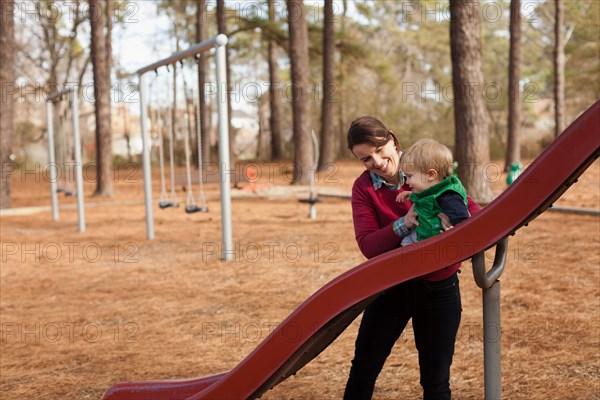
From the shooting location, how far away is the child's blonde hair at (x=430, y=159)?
2160mm

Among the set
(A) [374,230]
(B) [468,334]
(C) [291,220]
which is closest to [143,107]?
(C) [291,220]

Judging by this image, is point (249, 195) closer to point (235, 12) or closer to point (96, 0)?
point (96, 0)

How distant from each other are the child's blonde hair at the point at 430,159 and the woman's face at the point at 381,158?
0.17 meters

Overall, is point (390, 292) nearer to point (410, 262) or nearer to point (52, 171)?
point (410, 262)

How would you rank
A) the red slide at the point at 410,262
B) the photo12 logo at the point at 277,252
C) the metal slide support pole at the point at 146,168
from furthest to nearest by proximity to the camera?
the metal slide support pole at the point at 146,168 → the photo12 logo at the point at 277,252 → the red slide at the point at 410,262

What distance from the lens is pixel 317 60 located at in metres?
24.7

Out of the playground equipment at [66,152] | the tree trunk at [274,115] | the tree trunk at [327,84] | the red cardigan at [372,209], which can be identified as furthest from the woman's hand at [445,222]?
the tree trunk at [274,115]

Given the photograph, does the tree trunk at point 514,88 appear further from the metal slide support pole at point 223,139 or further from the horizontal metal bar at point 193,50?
the metal slide support pole at point 223,139

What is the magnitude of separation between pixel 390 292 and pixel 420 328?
163 millimetres

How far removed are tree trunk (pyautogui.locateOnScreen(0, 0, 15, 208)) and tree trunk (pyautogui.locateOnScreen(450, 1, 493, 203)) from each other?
929 cm

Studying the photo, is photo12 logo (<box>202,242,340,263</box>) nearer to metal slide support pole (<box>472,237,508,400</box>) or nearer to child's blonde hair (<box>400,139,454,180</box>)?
metal slide support pole (<box>472,237,508,400</box>)

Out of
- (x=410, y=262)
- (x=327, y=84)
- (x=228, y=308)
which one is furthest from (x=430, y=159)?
(x=327, y=84)

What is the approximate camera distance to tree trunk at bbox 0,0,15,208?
14.2 m

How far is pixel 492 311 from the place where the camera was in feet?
7.42
